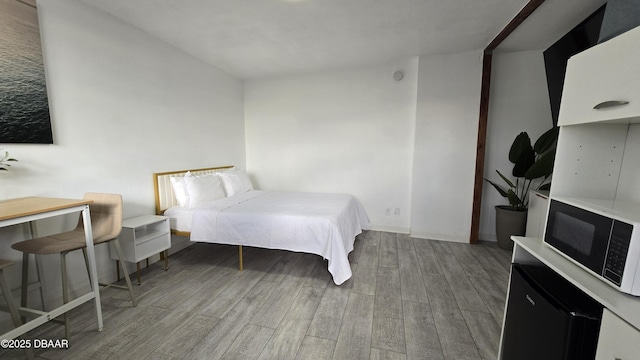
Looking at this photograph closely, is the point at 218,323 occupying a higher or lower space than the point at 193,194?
lower

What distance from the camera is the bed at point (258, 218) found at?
238 cm

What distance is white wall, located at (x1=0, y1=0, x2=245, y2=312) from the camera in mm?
1870

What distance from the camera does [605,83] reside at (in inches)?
40.3

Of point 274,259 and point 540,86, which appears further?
point 540,86

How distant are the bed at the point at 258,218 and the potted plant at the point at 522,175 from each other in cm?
193

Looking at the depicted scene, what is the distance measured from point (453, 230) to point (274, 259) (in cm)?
264

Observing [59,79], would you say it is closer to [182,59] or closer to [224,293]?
[182,59]

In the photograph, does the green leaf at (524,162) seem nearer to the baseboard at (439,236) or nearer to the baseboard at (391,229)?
the baseboard at (439,236)

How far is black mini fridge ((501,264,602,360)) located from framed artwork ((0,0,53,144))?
10.9 ft

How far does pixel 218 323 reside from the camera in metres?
1.83

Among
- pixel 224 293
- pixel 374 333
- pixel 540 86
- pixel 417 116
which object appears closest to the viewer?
pixel 374 333

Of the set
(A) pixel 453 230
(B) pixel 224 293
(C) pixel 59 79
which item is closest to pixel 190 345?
(B) pixel 224 293

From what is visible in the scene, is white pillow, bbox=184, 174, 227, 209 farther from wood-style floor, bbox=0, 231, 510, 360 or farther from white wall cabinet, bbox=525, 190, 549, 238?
white wall cabinet, bbox=525, 190, 549, 238

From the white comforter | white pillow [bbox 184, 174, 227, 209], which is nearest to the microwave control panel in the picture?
the white comforter
